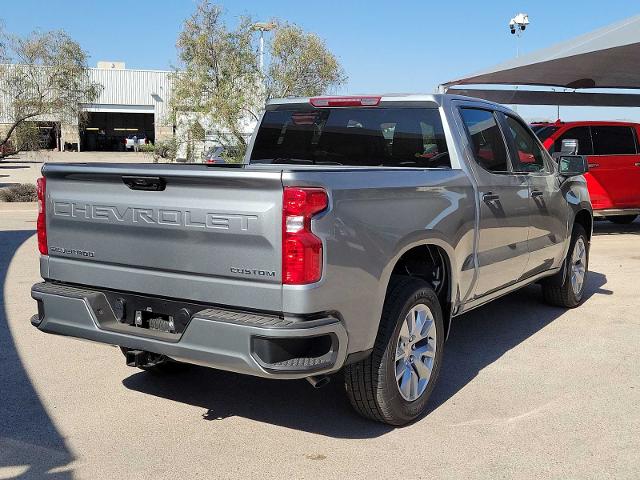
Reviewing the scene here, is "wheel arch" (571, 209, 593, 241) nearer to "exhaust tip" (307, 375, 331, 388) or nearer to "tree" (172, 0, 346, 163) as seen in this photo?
"exhaust tip" (307, 375, 331, 388)

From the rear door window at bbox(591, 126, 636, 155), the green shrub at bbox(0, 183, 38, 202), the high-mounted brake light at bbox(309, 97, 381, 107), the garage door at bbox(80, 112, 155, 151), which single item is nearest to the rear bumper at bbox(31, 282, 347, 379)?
the high-mounted brake light at bbox(309, 97, 381, 107)

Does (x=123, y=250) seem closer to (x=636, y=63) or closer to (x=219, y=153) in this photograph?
(x=219, y=153)

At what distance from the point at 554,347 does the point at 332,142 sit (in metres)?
2.56

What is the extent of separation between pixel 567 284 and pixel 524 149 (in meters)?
1.76

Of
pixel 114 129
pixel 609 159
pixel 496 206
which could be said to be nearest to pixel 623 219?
pixel 609 159

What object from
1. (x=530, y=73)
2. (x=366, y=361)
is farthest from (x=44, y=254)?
(x=530, y=73)

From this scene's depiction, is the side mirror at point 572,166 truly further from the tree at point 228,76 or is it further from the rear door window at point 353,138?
the tree at point 228,76

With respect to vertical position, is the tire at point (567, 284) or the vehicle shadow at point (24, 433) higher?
the tire at point (567, 284)

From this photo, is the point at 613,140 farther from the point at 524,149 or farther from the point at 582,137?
the point at 524,149

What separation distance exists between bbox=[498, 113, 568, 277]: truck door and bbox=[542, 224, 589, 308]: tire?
1.28ft

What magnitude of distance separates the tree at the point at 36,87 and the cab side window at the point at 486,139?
18440 millimetres

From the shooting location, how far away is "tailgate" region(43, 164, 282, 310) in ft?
11.4

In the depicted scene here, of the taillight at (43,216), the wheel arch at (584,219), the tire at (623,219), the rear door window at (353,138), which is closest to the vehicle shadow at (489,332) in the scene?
the wheel arch at (584,219)

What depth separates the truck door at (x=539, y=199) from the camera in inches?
236
